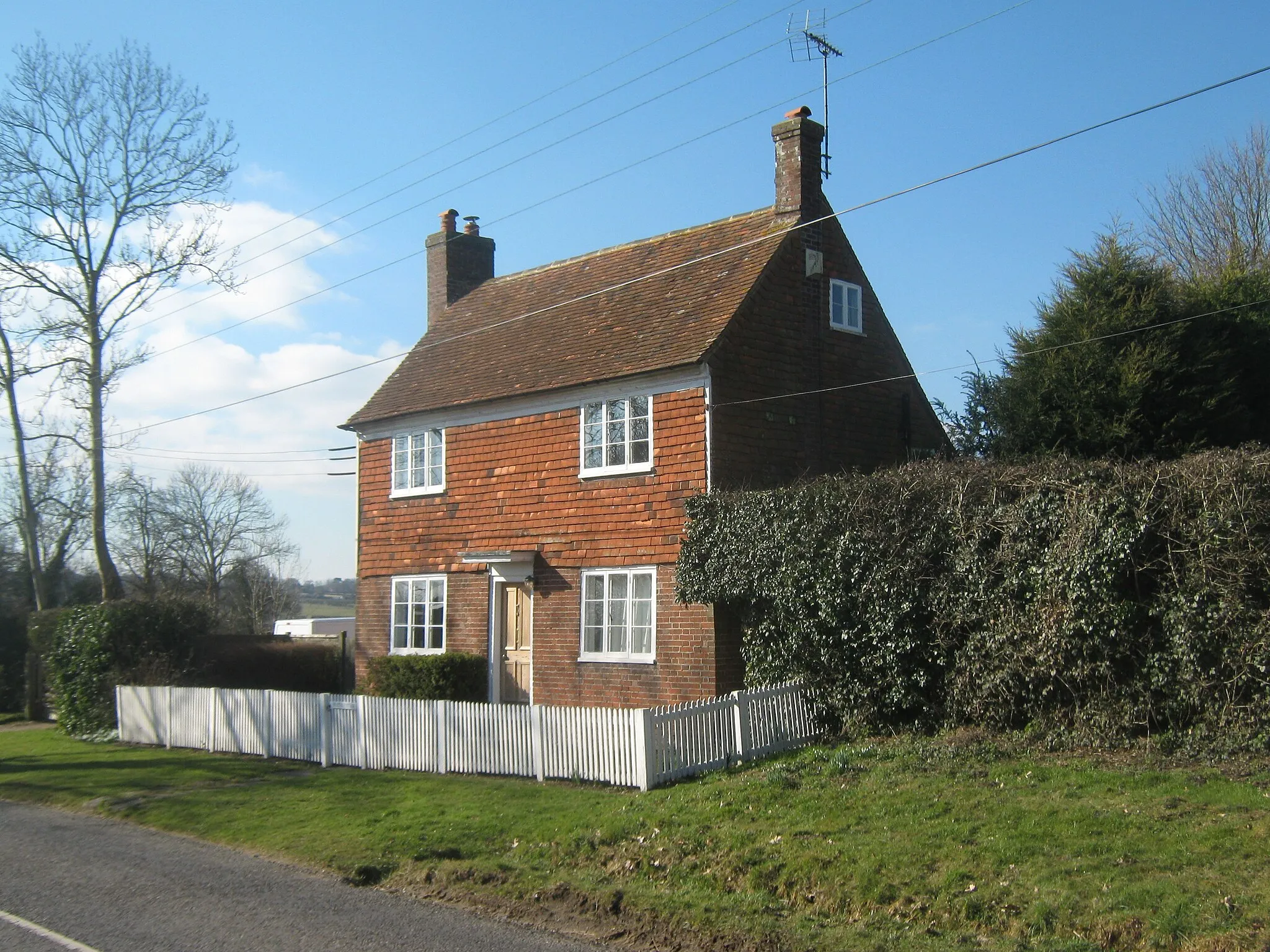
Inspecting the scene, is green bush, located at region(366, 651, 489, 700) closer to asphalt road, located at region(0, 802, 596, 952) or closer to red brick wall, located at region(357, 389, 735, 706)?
red brick wall, located at region(357, 389, 735, 706)

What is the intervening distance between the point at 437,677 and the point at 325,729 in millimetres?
3489

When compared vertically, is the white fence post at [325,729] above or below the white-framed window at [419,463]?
below

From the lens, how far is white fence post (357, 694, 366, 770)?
1645 centimetres

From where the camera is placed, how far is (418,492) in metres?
22.4

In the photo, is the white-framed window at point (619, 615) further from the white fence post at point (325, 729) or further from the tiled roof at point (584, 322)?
the white fence post at point (325, 729)

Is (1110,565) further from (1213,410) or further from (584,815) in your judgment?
(1213,410)

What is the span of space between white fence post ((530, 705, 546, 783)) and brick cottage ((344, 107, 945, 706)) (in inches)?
130

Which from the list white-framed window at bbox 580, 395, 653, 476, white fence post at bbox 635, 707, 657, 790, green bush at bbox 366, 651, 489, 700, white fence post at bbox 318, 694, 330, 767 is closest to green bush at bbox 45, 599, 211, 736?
green bush at bbox 366, 651, 489, 700

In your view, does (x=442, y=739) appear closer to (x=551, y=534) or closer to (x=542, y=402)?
(x=551, y=534)

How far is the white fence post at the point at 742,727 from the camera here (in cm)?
1355

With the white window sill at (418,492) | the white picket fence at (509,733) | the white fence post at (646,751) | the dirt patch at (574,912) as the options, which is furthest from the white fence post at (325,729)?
the dirt patch at (574,912)

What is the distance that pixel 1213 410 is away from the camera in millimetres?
17406

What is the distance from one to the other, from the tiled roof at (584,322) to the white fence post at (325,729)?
6278 mm

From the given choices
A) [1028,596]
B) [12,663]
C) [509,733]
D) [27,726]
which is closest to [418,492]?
[509,733]
